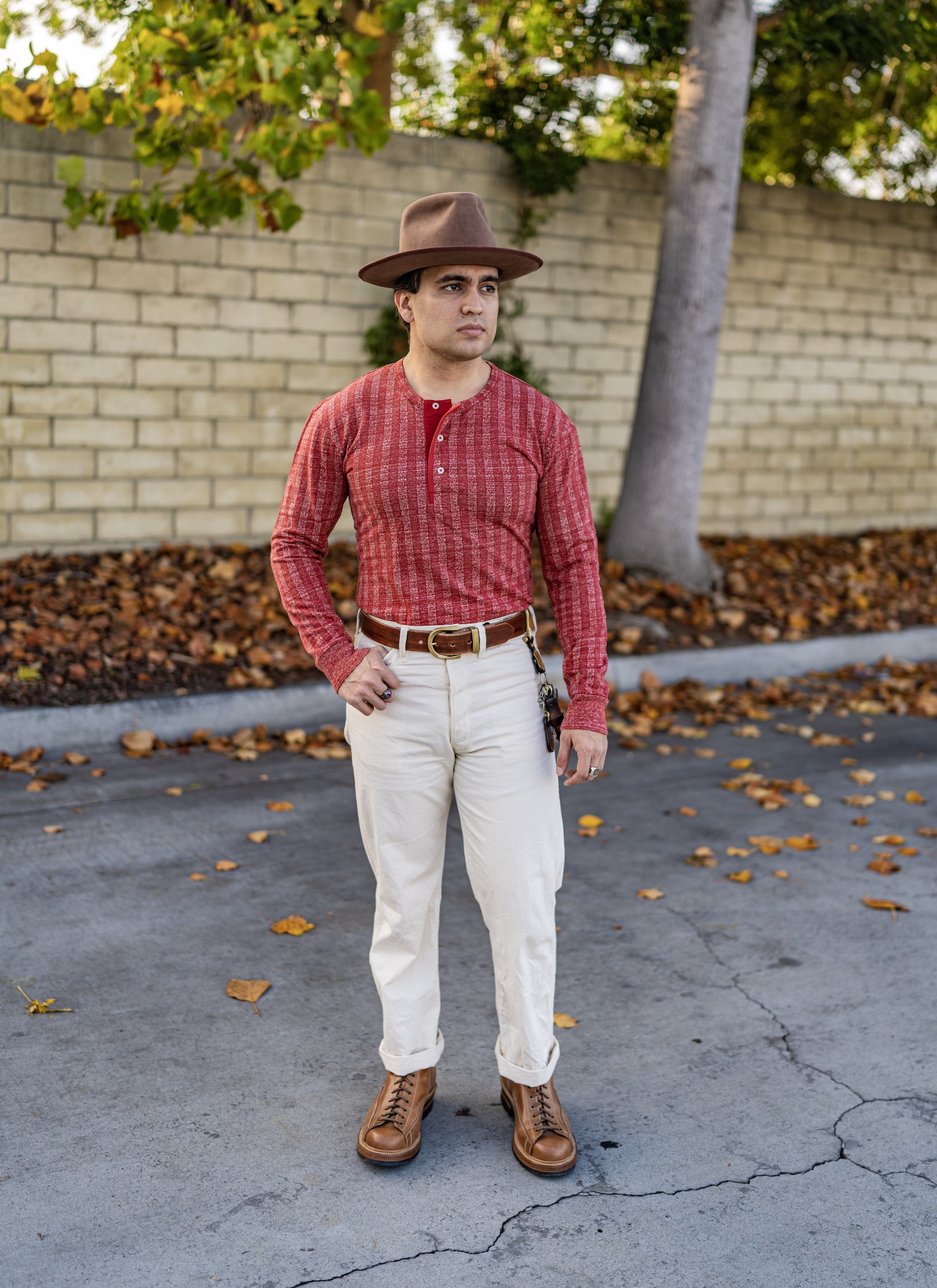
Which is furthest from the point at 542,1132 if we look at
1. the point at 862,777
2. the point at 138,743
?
the point at 138,743

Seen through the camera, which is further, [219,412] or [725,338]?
[725,338]

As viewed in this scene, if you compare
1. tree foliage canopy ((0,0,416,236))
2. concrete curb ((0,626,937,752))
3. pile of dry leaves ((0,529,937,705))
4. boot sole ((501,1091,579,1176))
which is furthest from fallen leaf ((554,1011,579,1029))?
tree foliage canopy ((0,0,416,236))

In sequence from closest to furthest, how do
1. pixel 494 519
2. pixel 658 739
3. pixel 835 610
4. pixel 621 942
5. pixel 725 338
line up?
pixel 494 519 → pixel 621 942 → pixel 658 739 → pixel 835 610 → pixel 725 338

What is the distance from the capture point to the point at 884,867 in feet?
16.6

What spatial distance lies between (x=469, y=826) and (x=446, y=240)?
53.3 inches

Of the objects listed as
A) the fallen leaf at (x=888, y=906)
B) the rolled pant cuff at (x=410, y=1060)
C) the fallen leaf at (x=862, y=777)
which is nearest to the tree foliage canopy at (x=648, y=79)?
the fallen leaf at (x=862, y=777)

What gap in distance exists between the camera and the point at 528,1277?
2.61 metres

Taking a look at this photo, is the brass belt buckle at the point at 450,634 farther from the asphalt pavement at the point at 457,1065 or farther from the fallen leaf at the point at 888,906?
the fallen leaf at the point at 888,906

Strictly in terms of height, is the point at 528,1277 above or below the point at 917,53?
below

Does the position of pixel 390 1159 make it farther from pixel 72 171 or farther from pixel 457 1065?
pixel 72 171

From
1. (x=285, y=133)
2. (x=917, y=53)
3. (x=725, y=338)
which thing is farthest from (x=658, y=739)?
(x=917, y=53)

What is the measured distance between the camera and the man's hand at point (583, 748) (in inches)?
115

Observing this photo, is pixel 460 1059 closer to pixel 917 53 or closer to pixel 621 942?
pixel 621 942

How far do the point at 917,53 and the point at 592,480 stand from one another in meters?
4.30
